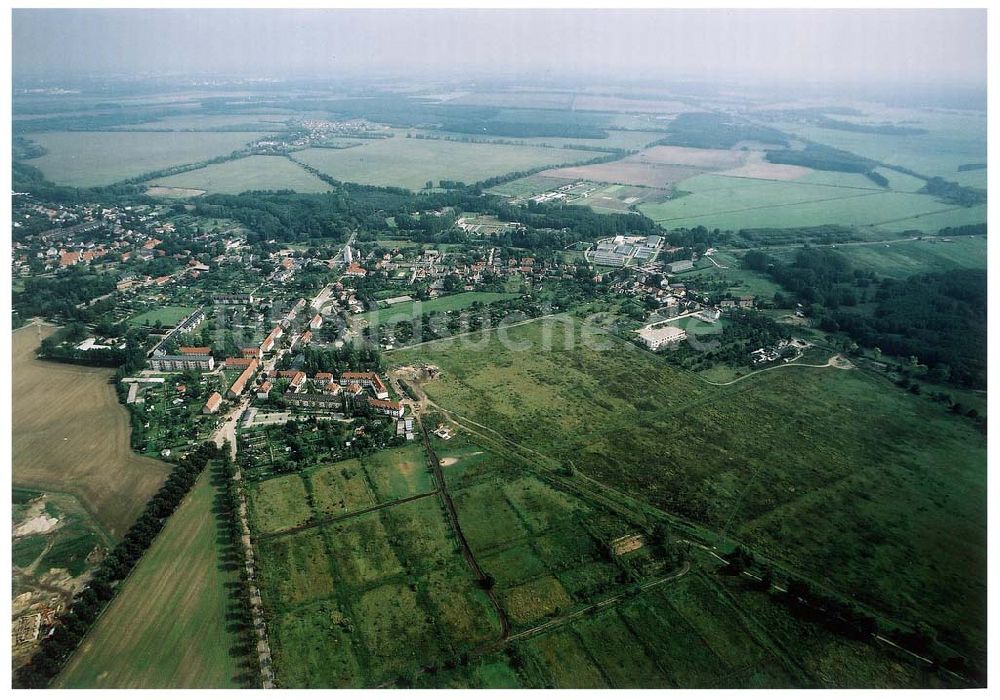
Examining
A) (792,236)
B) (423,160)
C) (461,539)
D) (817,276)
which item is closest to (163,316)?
(461,539)

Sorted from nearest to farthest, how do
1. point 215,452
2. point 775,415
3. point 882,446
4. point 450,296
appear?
1. point 215,452
2. point 882,446
3. point 775,415
4. point 450,296

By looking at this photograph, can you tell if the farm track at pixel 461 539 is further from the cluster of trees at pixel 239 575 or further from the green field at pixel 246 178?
the green field at pixel 246 178

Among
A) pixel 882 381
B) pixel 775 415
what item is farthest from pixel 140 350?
pixel 882 381

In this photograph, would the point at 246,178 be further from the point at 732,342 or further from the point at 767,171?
the point at 767,171

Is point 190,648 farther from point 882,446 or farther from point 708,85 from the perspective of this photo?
point 708,85

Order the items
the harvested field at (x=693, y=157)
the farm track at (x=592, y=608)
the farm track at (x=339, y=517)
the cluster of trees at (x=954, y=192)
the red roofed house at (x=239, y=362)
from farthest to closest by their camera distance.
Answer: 1. the harvested field at (x=693, y=157)
2. the cluster of trees at (x=954, y=192)
3. the red roofed house at (x=239, y=362)
4. the farm track at (x=339, y=517)
5. the farm track at (x=592, y=608)

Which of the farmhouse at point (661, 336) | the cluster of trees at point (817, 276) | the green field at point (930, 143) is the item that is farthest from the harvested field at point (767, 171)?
the farmhouse at point (661, 336)
